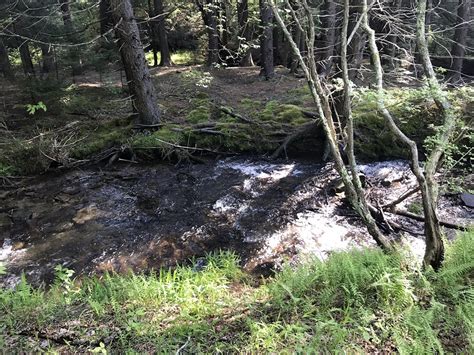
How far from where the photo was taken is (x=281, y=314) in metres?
3.84

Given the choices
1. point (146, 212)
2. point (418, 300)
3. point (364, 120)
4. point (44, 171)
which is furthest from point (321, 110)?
point (44, 171)

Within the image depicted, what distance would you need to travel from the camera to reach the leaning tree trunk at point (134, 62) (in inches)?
364

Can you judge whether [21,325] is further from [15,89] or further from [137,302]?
[15,89]

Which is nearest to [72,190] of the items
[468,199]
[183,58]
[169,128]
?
[169,128]

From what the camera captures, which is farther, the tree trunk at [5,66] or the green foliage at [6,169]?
the tree trunk at [5,66]

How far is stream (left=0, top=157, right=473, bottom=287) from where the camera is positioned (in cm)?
617

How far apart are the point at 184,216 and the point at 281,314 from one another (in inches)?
158

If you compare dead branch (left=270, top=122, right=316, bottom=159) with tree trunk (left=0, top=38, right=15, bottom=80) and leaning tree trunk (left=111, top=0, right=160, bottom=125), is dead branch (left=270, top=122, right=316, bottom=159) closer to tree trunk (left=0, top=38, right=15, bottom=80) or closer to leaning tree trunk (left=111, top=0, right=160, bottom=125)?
leaning tree trunk (left=111, top=0, right=160, bottom=125)

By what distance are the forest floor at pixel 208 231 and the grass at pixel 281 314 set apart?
0.02 m

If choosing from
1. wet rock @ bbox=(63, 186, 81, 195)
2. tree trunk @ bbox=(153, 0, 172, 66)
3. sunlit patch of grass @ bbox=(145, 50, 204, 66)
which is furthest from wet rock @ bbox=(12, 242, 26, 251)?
sunlit patch of grass @ bbox=(145, 50, 204, 66)

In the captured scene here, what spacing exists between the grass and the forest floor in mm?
19

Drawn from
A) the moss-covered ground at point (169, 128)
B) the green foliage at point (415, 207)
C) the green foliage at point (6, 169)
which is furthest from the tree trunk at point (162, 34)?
the green foliage at point (415, 207)

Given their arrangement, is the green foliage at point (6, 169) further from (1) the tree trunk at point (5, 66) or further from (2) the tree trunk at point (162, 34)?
(2) the tree trunk at point (162, 34)

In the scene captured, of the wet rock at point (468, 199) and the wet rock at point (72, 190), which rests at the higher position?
the wet rock at point (72, 190)
